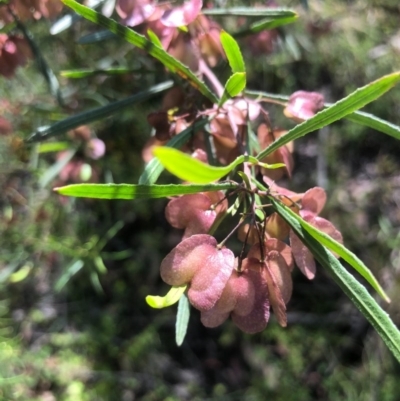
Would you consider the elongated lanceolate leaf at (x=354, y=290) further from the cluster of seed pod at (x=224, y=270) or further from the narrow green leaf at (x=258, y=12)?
the narrow green leaf at (x=258, y=12)

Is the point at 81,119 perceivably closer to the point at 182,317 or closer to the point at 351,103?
the point at 182,317

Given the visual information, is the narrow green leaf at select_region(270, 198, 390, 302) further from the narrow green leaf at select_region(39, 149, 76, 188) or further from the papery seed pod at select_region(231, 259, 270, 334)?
the narrow green leaf at select_region(39, 149, 76, 188)

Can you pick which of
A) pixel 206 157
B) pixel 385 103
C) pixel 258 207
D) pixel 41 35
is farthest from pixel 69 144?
pixel 385 103

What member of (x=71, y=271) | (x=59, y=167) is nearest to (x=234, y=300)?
(x=59, y=167)

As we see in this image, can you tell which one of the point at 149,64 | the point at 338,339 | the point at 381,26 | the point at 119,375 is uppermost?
the point at 149,64

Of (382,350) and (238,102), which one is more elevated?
(238,102)

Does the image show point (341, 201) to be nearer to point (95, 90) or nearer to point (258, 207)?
point (95, 90)

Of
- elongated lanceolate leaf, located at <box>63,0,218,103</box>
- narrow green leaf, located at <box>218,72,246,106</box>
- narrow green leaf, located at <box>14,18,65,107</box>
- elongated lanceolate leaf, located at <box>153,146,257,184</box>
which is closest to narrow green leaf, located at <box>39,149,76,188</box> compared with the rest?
narrow green leaf, located at <box>14,18,65,107</box>
